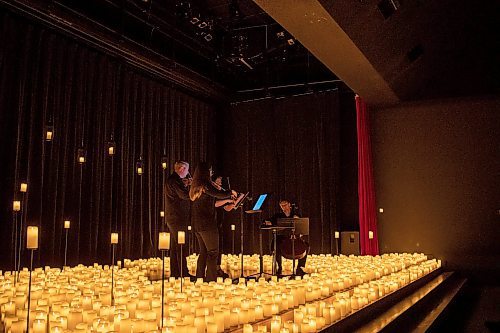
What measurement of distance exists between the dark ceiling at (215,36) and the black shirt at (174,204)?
3.04 metres

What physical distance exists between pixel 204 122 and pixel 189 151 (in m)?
1.00

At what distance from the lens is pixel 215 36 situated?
345 inches

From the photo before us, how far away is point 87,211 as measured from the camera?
7.51 m

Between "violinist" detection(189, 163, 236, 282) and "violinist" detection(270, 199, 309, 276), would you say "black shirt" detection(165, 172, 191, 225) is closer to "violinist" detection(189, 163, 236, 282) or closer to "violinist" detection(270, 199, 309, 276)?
"violinist" detection(189, 163, 236, 282)

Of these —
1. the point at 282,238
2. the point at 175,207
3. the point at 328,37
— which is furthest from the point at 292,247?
the point at 328,37

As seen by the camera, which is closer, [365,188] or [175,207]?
[175,207]

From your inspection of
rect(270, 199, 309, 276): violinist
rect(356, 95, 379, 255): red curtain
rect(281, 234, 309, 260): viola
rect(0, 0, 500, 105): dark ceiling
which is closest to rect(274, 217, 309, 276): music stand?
rect(281, 234, 309, 260): viola

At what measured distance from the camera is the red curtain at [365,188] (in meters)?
9.14

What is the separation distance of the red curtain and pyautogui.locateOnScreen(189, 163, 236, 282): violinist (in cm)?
474

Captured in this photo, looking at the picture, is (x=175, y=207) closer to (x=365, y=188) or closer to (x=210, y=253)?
(x=210, y=253)

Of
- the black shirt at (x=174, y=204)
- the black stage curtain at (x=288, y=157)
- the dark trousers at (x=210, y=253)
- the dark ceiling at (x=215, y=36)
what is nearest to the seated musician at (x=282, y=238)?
the dark trousers at (x=210, y=253)

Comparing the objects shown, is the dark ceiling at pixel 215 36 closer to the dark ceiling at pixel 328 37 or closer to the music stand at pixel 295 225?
the dark ceiling at pixel 328 37

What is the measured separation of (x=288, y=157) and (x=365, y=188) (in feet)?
6.45

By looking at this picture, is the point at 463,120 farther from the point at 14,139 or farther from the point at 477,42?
the point at 14,139
